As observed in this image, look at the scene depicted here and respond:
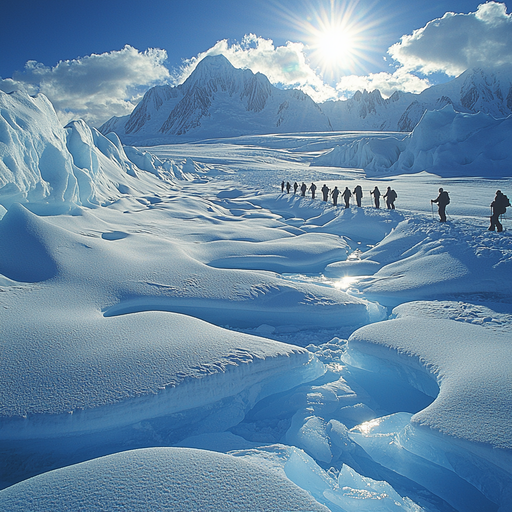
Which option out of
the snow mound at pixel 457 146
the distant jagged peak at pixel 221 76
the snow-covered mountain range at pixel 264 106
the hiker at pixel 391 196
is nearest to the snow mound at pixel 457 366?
the hiker at pixel 391 196

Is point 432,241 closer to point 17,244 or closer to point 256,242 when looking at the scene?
point 256,242

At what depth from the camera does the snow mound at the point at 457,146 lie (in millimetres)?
21188

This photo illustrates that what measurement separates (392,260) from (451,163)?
1982cm

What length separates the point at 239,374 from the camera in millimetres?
3418

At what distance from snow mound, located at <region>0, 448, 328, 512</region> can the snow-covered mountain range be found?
363ft

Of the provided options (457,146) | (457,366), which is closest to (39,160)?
(457,366)

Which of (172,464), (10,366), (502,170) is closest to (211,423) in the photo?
(172,464)

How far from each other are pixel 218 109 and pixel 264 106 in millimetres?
19928

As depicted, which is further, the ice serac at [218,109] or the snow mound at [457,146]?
the ice serac at [218,109]

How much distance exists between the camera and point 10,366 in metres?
3.13

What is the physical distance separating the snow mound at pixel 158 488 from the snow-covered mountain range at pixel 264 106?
11063cm

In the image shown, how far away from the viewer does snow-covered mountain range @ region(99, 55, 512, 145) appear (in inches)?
4749

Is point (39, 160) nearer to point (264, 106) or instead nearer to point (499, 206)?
point (499, 206)

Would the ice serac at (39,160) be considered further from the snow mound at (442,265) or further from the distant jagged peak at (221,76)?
the distant jagged peak at (221,76)
